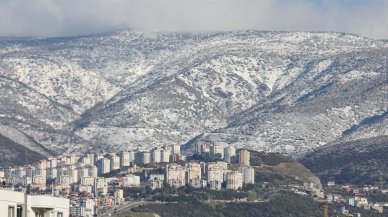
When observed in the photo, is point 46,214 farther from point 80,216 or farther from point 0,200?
point 80,216

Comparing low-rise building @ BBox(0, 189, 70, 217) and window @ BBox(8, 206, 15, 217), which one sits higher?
low-rise building @ BBox(0, 189, 70, 217)

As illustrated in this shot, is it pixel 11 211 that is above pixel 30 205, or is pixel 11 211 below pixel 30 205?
below

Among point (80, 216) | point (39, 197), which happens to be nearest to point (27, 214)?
point (39, 197)

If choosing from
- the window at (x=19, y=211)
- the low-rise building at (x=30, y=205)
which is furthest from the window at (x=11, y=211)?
the window at (x=19, y=211)

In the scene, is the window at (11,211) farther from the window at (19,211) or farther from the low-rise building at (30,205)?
the window at (19,211)

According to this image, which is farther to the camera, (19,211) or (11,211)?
(19,211)

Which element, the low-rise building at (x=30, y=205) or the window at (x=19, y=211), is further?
the window at (x=19, y=211)

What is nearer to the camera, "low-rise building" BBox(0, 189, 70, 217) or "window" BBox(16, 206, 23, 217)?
"low-rise building" BBox(0, 189, 70, 217)

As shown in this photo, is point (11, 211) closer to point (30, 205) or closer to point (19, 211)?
point (19, 211)

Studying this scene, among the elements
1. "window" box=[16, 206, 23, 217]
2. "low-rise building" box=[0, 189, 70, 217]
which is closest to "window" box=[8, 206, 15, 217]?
"low-rise building" box=[0, 189, 70, 217]

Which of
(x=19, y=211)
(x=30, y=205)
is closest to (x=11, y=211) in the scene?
(x=19, y=211)

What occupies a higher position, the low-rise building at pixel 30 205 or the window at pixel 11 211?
the low-rise building at pixel 30 205

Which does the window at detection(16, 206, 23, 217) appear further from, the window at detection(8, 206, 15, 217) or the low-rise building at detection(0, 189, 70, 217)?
the window at detection(8, 206, 15, 217)
